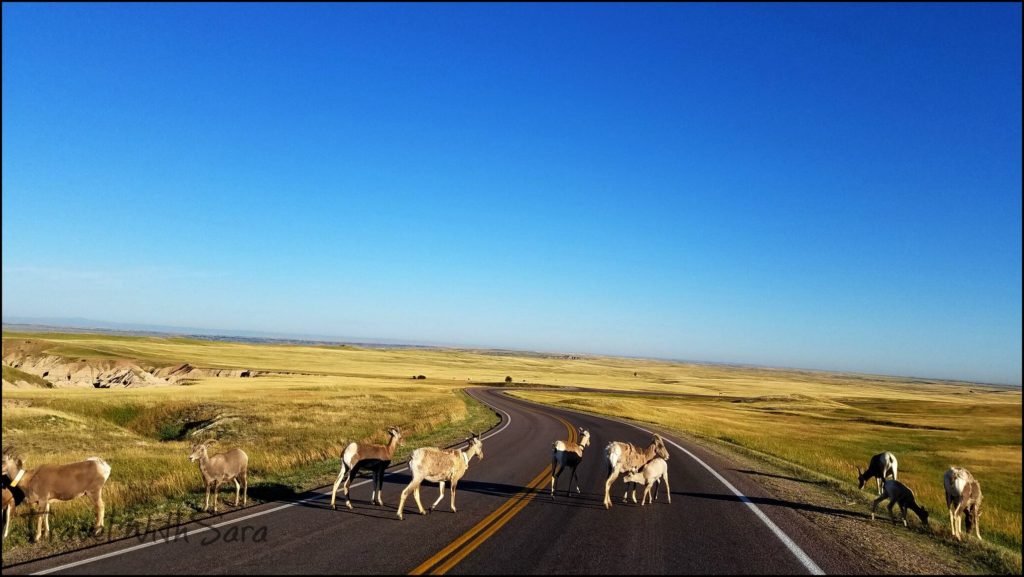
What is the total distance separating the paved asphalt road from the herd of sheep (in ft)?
2.26

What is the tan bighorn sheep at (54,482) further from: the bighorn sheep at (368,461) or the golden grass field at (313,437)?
the bighorn sheep at (368,461)

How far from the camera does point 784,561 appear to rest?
9.18 meters

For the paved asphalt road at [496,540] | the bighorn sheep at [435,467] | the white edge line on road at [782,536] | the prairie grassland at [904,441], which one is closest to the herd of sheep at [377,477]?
the bighorn sheep at [435,467]

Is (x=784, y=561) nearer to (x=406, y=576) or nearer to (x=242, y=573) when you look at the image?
(x=406, y=576)

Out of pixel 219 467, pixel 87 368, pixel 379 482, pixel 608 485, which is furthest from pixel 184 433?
pixel 87 368

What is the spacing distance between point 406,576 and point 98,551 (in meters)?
5.36

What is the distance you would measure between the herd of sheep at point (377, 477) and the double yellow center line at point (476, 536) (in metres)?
0.99

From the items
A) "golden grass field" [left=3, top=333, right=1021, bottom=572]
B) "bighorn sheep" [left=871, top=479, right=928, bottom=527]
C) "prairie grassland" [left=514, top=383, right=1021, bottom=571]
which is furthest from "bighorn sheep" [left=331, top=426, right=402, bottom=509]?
"prairie grassland" [left=514, top=383, right=1021, bottom=571]

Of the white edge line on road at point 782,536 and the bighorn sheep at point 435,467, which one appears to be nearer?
the white edge line on road at point 782,536

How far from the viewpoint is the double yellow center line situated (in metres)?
8.34

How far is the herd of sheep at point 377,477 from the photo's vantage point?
33.2 ft

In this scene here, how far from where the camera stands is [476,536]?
1002 cm

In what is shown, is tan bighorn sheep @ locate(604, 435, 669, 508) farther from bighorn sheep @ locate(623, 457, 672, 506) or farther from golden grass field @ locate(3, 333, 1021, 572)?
golden grass field @ locate(3, 333, 1021, 572)

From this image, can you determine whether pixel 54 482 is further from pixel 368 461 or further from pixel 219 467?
pixel 368 461
